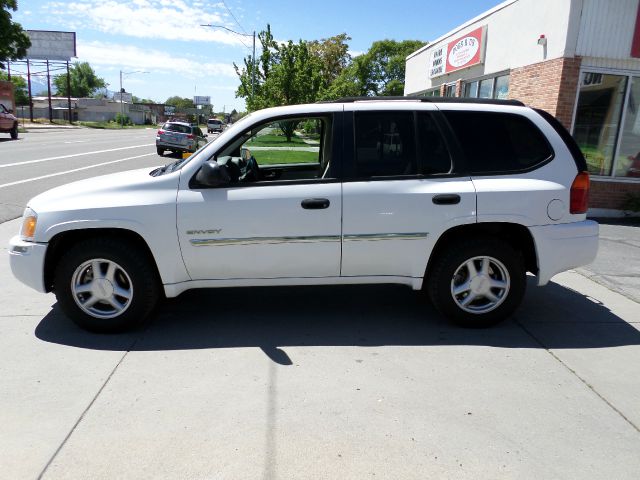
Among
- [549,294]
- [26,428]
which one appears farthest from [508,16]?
[26,428]

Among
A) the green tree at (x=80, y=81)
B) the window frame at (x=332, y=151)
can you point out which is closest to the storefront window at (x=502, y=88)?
the window frame at (x=332, y=151)

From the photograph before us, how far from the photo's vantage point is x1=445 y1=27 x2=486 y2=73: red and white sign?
1244cm

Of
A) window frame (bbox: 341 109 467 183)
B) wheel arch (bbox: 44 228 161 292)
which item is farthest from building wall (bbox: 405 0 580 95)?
wheel arch (bbox: 44 228 161 292)

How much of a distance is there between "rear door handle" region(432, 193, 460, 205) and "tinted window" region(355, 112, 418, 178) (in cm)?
29

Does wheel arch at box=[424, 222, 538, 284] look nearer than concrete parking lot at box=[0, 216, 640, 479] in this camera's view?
No

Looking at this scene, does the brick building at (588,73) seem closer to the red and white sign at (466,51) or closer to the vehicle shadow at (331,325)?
the red and white sign at (466,51)

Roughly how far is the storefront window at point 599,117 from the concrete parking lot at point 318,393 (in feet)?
18.9

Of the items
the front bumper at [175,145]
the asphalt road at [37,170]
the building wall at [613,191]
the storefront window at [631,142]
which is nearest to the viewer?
the storefront window at [631,142]

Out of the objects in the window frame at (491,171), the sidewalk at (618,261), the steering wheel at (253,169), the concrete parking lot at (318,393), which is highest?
the window frame at (491,171)

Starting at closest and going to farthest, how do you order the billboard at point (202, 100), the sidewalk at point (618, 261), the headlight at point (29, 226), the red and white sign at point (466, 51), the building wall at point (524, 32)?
1. the headlight at point (29, 226)
2. the sidewalk at point (618, 261)
3. the building wall at point (524, 32)
4. the red and white sign at point (466, 51)
5. the billboard at point (202, 100)

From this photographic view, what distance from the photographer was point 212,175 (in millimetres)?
3910

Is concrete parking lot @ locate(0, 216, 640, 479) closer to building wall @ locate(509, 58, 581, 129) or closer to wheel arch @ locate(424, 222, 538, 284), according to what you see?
wheel arch @ locate(424, 222, 538, 284)

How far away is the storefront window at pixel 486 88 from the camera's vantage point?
12.4 meters

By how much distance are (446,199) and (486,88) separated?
32.1 feet
